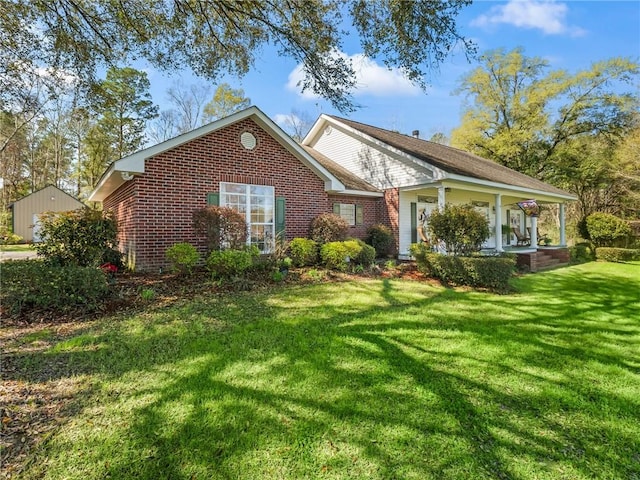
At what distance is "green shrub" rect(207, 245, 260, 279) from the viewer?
7.41 m

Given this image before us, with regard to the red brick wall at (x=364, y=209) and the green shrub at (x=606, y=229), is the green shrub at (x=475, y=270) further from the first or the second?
the green shrub at (x=606, y=229)

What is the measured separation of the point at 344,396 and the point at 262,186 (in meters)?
7.97

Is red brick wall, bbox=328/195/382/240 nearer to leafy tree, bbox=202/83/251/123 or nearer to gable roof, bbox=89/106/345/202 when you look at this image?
gable roof, bbox=89/106/345/202

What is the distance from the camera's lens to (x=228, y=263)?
24.3ft

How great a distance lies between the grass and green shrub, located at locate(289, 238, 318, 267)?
4.09 meters

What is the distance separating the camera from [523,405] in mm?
2975

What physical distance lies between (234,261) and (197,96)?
27.3 meters

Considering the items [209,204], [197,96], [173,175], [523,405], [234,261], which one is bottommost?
[523,405]

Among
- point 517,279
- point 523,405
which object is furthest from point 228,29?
point 517,279

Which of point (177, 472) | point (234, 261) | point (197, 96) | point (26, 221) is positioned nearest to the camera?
point (177, 472)

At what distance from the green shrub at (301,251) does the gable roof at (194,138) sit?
2.60 m

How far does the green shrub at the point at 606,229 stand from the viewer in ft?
51.7

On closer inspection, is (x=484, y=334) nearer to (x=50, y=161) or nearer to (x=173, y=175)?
(x=173, y=175)

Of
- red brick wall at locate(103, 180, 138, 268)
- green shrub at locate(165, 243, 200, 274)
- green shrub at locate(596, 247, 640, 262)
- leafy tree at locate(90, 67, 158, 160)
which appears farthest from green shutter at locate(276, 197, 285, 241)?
leafy tree at locate(90, 67, 158, 160)
